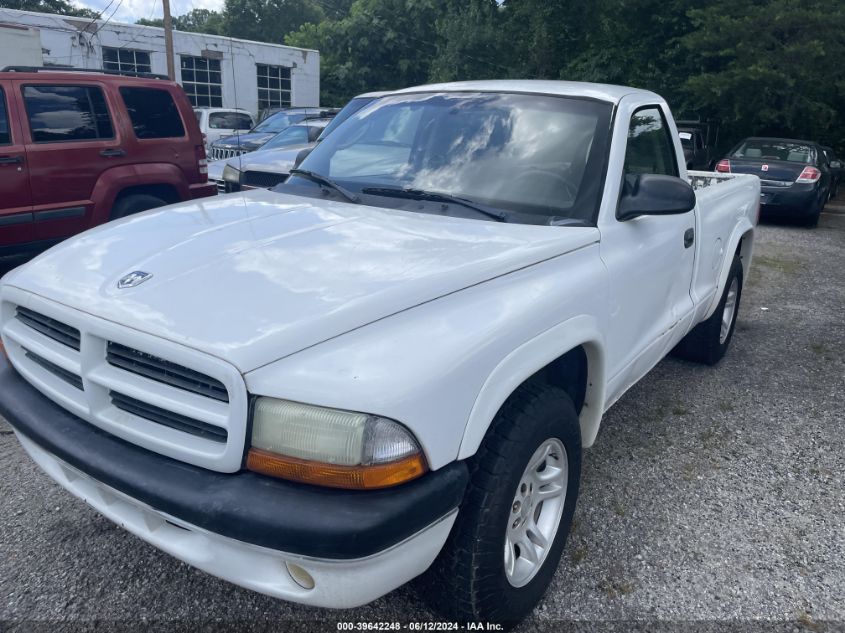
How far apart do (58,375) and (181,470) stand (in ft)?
2.34

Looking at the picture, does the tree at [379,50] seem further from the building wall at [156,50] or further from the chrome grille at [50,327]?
the chrome grille at [50,327]

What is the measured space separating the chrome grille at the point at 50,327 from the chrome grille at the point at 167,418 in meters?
0.27

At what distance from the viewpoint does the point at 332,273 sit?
2.17 meters

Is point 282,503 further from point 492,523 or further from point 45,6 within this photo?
point 45,6

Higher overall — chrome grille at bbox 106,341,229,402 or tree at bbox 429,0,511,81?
tree at bbox 429,0,511,81

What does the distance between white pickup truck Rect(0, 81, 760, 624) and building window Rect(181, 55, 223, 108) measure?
2288cm

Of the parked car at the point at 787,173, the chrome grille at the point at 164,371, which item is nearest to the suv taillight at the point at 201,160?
the chrome grille at the point at 164,371

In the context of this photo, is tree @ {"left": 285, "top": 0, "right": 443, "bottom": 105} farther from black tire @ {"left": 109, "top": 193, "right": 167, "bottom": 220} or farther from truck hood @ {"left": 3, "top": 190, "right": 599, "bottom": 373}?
truck hood @ {"left": 3, "top": 190, "right": 599, "bottom": 373}

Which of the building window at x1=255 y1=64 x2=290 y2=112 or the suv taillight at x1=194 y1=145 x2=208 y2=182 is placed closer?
the suv taillight at x1=194 y1=145 x2=208 y2=182

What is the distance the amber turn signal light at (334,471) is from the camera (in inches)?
69.0

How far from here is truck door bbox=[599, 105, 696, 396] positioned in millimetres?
2814

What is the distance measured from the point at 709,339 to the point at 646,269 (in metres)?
1.99

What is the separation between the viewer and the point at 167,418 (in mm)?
1946

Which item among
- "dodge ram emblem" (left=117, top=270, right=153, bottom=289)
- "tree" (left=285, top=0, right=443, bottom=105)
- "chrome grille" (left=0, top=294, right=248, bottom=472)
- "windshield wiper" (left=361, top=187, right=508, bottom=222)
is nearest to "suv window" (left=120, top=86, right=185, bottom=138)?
→ "windshield wiper" (left=361, top=187, right=508, bottom=222)
